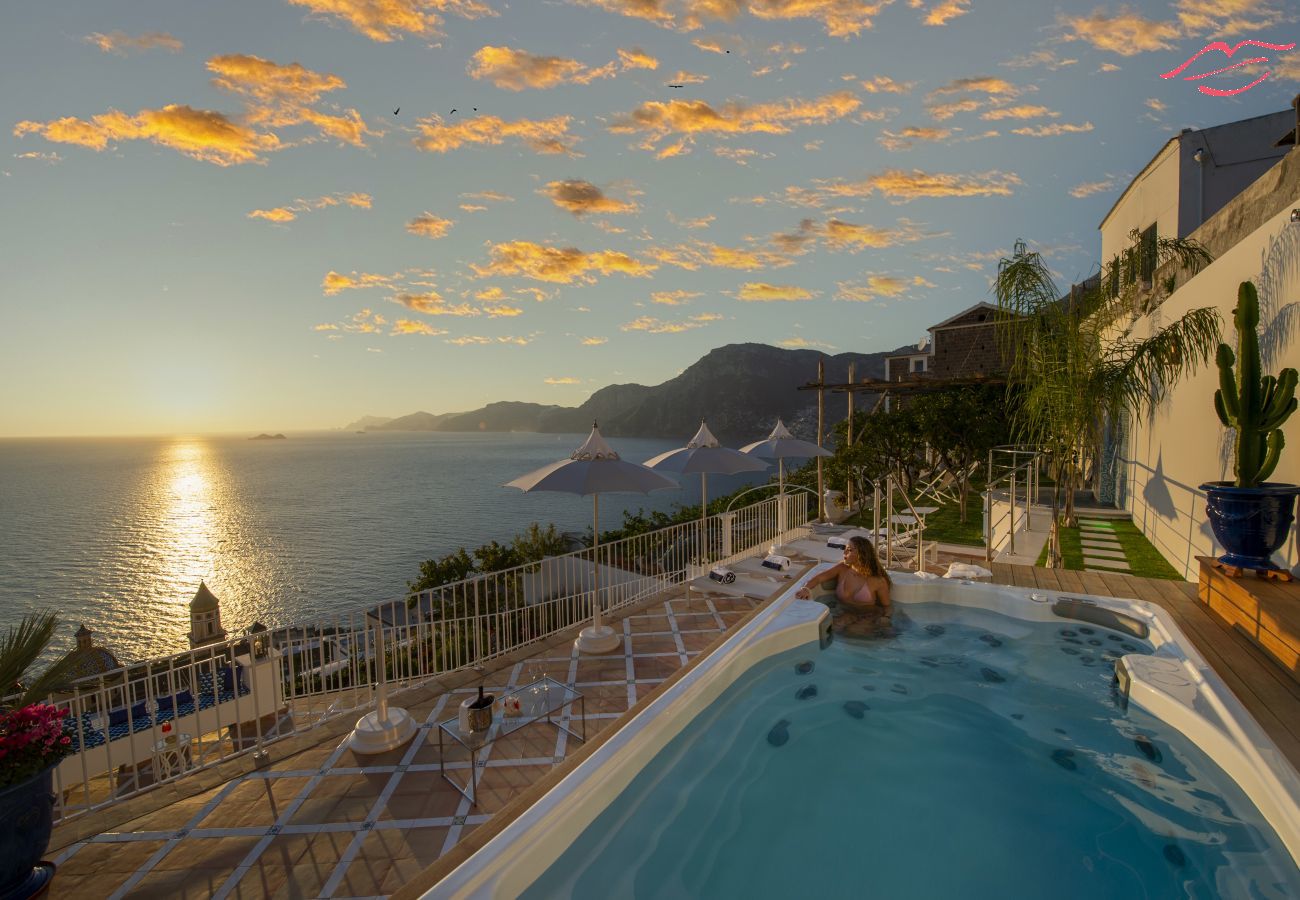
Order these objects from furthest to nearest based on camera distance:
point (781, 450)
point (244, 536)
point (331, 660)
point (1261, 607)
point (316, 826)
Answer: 1. point (244, 536)
2. point (781, 450)
3. point (331, 660)
4. point (1261, 607)
5. point (316, 826)

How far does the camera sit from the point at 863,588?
21.2 feet

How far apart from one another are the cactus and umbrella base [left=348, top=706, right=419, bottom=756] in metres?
7.14

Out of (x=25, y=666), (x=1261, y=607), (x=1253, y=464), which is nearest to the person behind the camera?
(x=25, y=666)

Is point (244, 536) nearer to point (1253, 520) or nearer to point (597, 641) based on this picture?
point (597, 641)

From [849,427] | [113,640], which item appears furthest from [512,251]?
[113,640]

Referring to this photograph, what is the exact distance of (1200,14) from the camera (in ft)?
27.7

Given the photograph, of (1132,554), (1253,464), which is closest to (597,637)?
(1253,464)

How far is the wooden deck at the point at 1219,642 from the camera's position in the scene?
359 cm

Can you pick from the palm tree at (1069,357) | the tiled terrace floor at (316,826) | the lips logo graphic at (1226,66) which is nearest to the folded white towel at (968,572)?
the palm tree at (1069,357)

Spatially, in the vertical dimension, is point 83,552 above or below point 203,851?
below

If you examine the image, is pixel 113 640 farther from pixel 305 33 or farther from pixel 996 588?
pixel 996 588

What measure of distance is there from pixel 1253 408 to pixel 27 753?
28.6 feet

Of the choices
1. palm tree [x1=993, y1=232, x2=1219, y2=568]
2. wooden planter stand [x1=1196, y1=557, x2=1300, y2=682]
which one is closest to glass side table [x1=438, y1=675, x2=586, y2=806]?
wooden planter stand [x1=1196, y1=557, x2=1300, y2=682]

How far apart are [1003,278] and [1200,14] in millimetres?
4604
